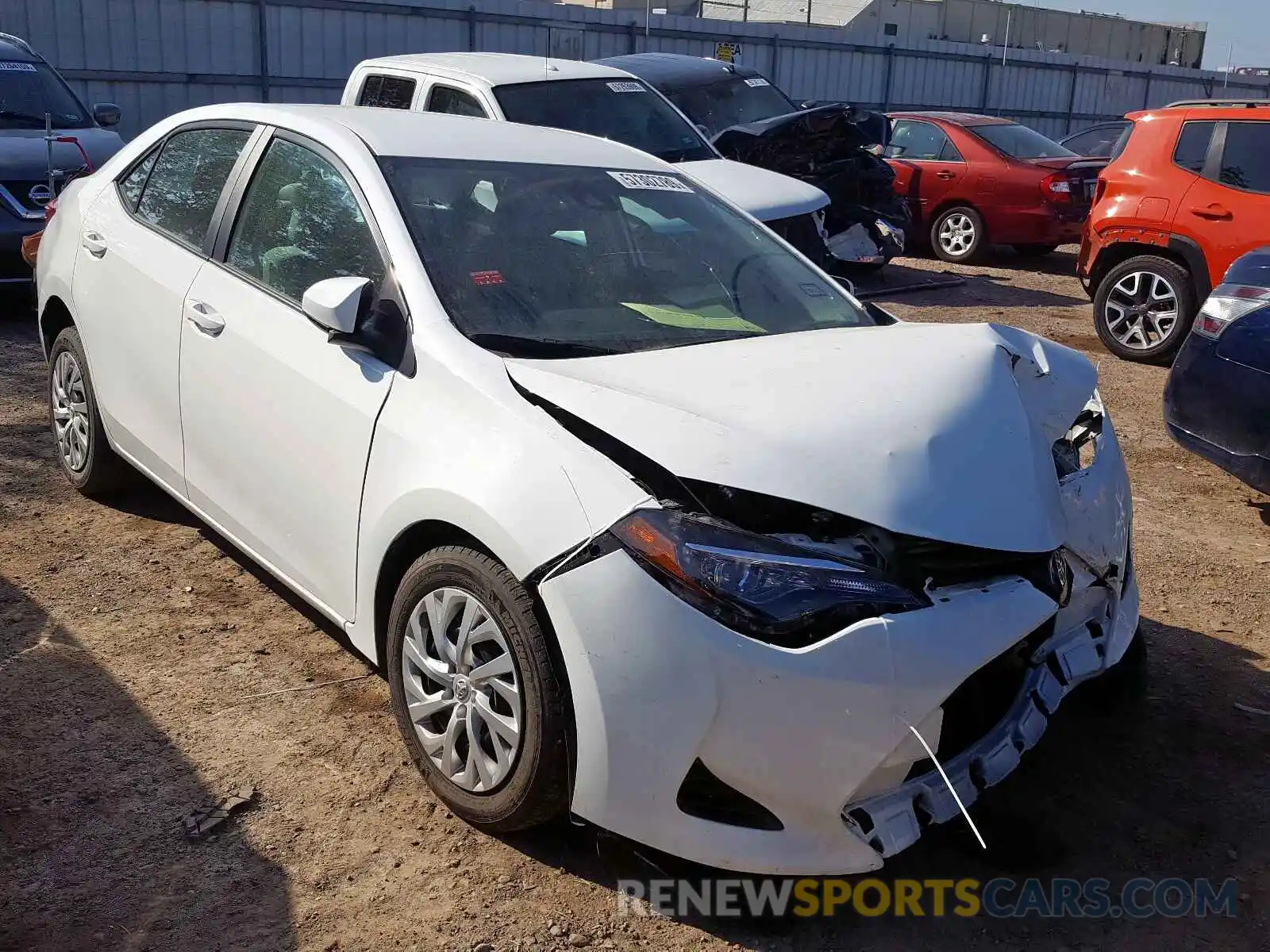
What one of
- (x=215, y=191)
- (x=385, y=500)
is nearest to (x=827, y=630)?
(x=385, y=500)

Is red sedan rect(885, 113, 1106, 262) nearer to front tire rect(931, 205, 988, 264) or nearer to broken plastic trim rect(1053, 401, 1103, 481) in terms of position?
front tire rect(931, 205, 988, 264)

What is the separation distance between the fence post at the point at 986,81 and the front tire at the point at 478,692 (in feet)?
75.0

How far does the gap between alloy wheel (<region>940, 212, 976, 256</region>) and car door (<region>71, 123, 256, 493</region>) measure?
10.3m

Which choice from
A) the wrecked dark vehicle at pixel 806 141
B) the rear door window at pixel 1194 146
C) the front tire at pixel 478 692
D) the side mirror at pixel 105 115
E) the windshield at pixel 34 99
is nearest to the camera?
the front tire at pixel 478 692

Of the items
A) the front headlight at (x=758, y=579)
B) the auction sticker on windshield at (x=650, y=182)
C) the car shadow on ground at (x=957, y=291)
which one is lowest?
the car shadow on ground at (x=957, y=291)

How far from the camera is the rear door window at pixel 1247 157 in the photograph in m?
8.68

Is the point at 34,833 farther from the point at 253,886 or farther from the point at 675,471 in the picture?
the point at 675,471

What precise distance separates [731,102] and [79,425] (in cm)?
778

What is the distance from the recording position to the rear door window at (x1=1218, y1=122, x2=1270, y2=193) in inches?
342

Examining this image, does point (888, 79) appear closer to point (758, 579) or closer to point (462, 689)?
point (462, 689)

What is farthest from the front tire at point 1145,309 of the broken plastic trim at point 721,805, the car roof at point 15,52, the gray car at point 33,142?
the car roof at point 15,52

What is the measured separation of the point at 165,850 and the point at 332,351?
1.38 m

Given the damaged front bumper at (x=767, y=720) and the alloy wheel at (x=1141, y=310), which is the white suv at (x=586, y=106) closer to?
the alloy wheel at (x=1141, y=310)

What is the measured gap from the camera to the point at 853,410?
298cm
